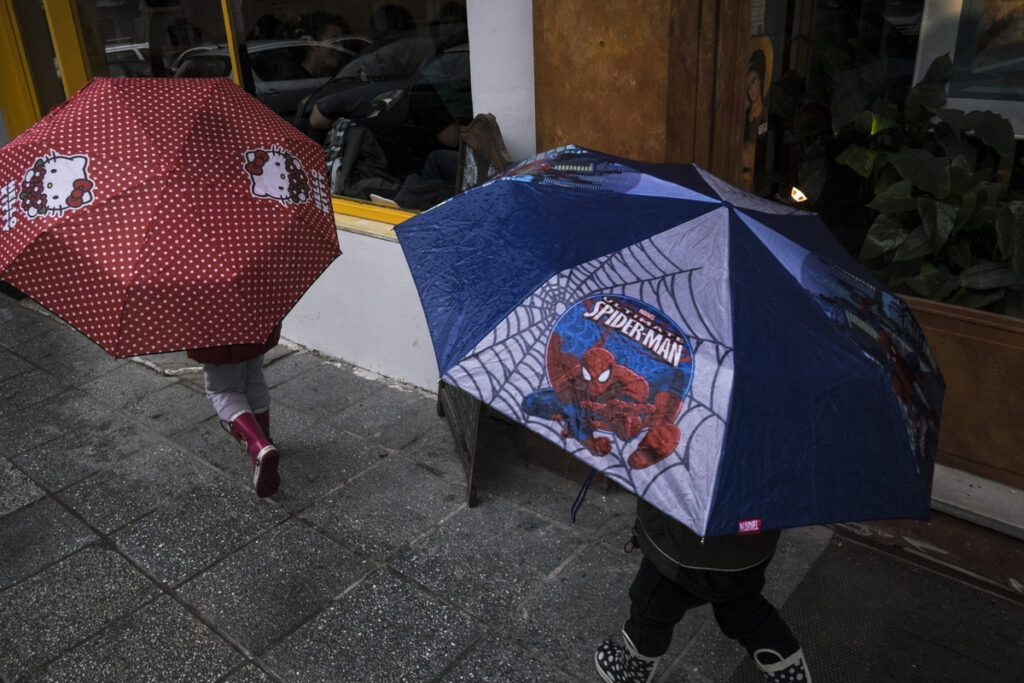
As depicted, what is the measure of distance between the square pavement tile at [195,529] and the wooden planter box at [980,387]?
2.93 meters

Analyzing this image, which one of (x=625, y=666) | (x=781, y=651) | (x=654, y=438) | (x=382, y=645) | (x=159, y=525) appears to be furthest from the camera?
(x=159, y=525)

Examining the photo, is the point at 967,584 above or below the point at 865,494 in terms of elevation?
below

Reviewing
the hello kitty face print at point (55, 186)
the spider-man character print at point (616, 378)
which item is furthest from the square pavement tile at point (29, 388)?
the spider-man character print at point (616, 378)

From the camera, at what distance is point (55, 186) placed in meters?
2.56

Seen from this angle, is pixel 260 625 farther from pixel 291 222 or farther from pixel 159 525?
pixel 291 222

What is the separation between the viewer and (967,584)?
10.4ft

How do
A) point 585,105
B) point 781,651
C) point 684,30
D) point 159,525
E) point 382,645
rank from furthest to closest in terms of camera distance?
point 159,525, point 585,105, point 684,30, point 382,645, point 781,651

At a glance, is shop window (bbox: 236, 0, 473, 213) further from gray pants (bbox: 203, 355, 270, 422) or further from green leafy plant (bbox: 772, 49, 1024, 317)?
green leafy plant (bbox: 772, 49, 1024, 317)

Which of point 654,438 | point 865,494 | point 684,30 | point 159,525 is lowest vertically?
point 159,525

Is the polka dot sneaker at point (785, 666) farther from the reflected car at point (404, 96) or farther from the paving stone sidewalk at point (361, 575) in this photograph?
the reflected car at point (404, 96)

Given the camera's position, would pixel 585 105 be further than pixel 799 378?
Yes

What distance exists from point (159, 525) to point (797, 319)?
3159 millimetres

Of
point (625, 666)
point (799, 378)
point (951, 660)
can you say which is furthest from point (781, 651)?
point (799, 378)

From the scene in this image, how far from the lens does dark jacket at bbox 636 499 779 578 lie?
7.17ft
